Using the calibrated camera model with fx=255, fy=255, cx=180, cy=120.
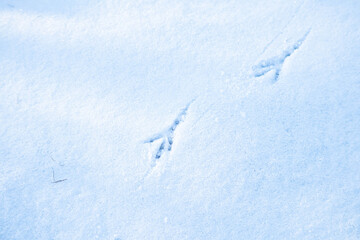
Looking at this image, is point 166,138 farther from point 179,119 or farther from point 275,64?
point 275,64

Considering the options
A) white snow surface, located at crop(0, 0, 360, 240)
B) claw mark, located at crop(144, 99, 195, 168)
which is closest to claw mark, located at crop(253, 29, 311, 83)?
white snow surface, located at crop(0, 0, 360, 240)

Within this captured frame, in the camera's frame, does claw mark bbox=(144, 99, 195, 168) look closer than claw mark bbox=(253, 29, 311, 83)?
Yes

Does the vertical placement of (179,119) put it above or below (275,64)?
below

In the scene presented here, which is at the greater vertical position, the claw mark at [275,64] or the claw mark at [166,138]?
the claw mark at [275,64]

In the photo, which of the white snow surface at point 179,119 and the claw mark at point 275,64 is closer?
the white snow surface at point 179,119

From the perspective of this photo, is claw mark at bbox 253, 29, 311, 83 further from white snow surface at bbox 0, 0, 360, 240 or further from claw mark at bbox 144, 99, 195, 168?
claw mark at bbox 144, 99, 195, 168

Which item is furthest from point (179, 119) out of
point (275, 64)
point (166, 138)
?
point (275, 64)

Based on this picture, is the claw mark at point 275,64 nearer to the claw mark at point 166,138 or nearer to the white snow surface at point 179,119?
the white snow surface at point 179,119

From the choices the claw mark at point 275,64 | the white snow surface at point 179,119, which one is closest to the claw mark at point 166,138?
the white snow surface at point 179,119
